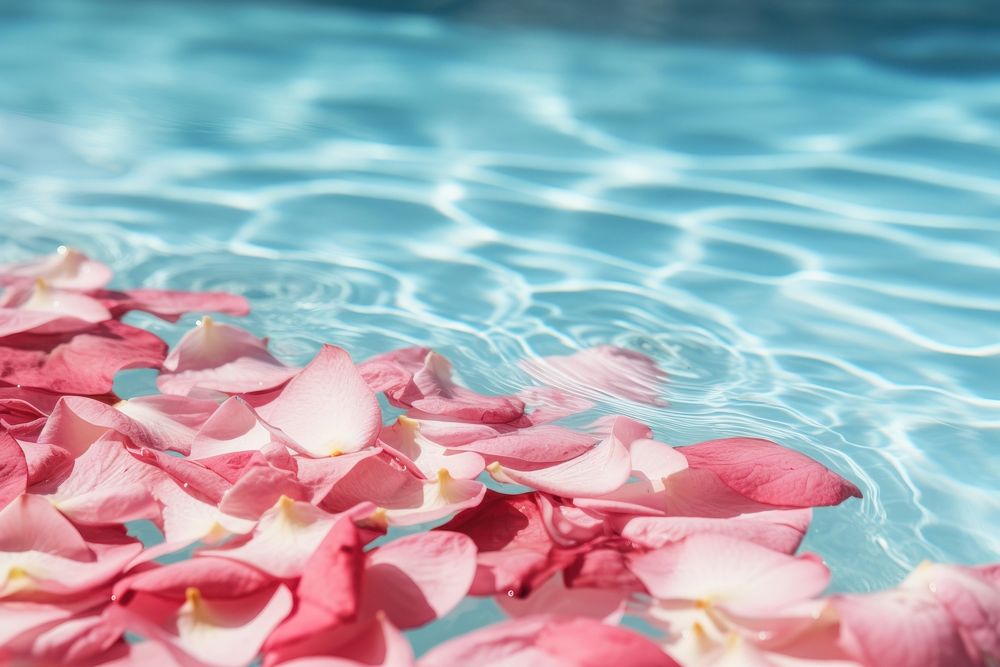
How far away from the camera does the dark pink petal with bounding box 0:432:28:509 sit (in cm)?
79

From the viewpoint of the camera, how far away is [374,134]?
2105mm

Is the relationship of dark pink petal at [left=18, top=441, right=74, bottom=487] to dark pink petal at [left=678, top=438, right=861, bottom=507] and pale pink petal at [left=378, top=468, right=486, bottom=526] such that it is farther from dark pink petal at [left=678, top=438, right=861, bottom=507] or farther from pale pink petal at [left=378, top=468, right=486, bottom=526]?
dark pink petal at [left=678, top=438, right=861, bottom=507]

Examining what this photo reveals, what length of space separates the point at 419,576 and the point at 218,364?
45 cm

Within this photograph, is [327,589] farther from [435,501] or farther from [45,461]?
[45,461]

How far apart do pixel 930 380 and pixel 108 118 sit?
167 centimetres

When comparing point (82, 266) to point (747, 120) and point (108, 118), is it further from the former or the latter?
point (747, 120)

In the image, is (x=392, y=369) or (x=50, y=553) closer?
(x=50, y=553)

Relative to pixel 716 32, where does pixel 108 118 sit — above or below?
below

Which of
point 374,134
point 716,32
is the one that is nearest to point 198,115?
point 374,134

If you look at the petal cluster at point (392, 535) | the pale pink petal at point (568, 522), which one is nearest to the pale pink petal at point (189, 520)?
the petal cluster at point (392, 535)

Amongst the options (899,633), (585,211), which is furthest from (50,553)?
(585,211)

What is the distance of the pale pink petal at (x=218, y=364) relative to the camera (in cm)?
104

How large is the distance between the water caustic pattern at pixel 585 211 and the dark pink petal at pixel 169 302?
23mm

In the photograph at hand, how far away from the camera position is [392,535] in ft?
2.68
